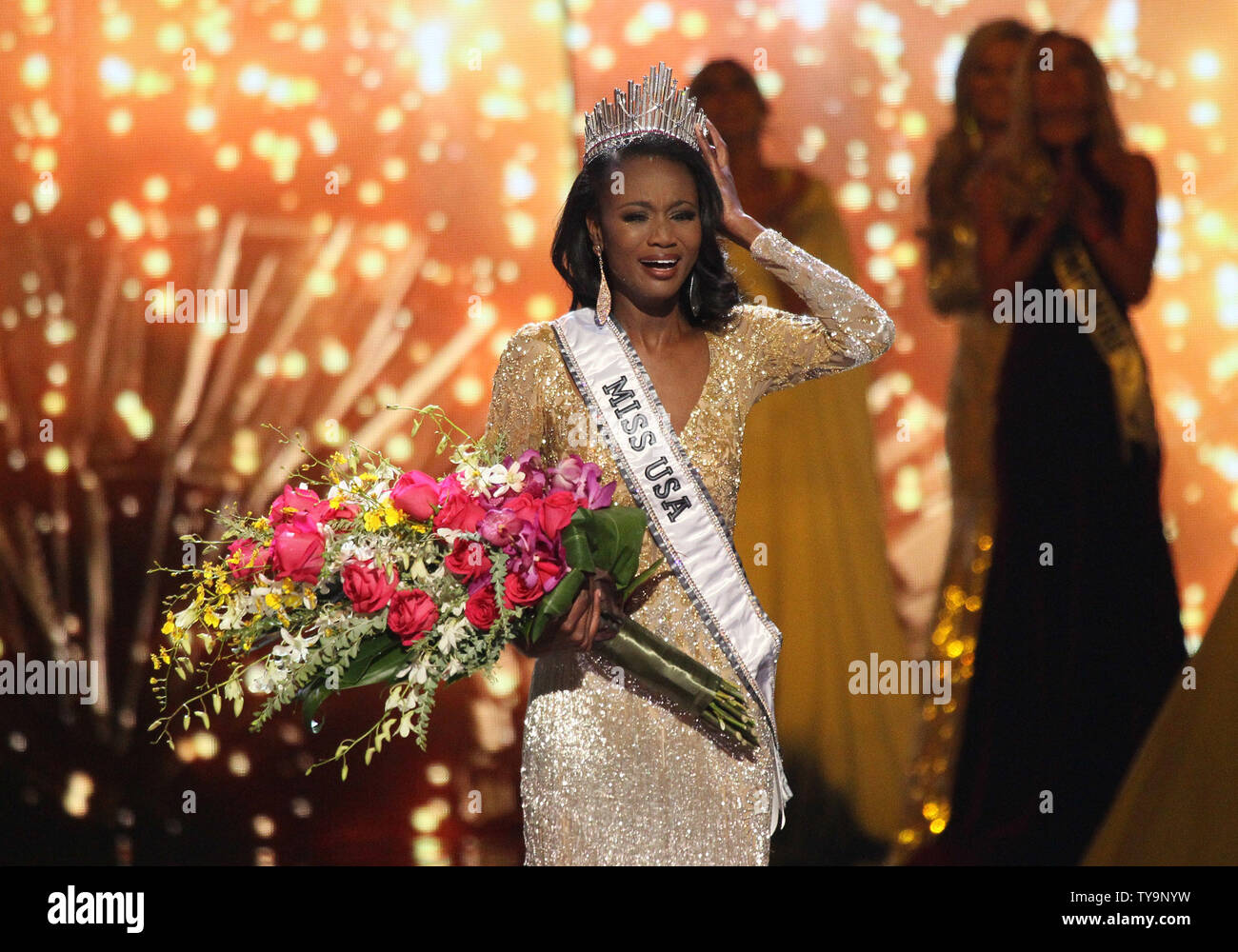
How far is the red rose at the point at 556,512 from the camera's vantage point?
1.88 meters

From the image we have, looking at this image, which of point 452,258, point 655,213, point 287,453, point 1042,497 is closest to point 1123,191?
point 1042,497

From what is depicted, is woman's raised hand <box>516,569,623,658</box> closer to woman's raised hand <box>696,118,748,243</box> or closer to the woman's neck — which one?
the woman's neck

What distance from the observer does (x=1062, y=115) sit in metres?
4.05

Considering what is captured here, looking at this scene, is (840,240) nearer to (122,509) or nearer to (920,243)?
(920,243)

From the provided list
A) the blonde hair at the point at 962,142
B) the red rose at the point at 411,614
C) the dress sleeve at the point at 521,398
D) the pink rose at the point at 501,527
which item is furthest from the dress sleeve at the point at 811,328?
the blonde hair at the point at 962,142

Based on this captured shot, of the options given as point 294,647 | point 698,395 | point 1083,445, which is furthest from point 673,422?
point 1083,445

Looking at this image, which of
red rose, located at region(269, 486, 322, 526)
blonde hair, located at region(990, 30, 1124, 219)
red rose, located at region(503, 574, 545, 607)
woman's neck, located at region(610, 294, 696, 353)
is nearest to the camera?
red rose, located at region(503, 574, 545, 607)

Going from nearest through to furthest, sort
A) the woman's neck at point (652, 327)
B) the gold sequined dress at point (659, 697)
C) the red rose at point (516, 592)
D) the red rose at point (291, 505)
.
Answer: the red rose at point (516, 592) < the red rose at point (291, 505) < the gold sequined dress at point (659, 697) < the woman's neck at point (652, 327)

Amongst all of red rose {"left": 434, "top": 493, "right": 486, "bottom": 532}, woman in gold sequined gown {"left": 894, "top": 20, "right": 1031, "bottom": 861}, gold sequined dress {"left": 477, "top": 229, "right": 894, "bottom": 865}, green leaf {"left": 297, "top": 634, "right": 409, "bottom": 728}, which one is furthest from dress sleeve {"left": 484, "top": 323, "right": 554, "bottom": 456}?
woman in gold sequined gown {"left": 894, "top": 20, "right": 1031, "bottom": 861}

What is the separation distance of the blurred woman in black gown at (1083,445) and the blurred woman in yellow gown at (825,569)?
430 millimetres

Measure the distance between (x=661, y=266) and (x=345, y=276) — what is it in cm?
217

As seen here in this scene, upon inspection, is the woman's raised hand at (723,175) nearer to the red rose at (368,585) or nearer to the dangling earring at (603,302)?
the dangling earring at (603,302)

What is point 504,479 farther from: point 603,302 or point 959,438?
point 959,438

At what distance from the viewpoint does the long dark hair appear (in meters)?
2.25
